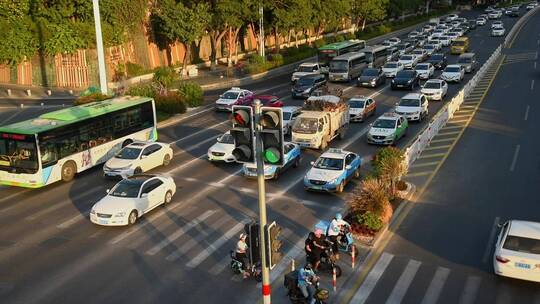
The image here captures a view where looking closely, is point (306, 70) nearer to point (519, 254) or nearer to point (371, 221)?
point (371, 221)

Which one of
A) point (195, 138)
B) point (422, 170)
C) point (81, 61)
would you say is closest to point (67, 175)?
point (195, 138)

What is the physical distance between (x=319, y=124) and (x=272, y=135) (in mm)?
19632

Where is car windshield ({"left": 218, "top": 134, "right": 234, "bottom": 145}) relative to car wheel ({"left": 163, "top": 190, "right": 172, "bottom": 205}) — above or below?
above

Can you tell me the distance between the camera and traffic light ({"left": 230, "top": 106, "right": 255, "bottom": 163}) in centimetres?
1030

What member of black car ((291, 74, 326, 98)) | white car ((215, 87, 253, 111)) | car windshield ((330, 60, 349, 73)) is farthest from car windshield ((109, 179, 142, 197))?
car windshield ((330, 60, 349, 73))

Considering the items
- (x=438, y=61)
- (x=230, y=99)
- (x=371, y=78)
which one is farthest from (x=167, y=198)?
(x=438, y=61)

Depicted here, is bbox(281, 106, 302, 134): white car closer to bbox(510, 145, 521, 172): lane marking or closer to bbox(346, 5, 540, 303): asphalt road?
bbox(346, 5, 540, 303): asphalt road

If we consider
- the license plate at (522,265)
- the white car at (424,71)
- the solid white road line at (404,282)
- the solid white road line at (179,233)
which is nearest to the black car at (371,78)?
the white car at (424,71)

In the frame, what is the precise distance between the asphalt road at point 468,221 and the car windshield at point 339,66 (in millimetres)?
17785

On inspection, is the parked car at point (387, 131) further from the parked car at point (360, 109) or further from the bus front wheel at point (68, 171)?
the bus front wheel at point (68, 171)

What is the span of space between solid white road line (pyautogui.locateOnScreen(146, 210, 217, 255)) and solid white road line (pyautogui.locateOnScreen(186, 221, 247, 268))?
1388mm

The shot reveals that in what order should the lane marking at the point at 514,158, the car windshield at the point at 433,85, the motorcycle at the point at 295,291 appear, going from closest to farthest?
the motorcycle at the point at 295,291 → the lane marking at the point at 514,158 → the car windshield at the point at 433,85

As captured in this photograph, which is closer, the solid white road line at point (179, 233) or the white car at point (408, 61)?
the solid white road line at point (179, 233)

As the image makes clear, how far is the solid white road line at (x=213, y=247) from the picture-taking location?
1739 cm
